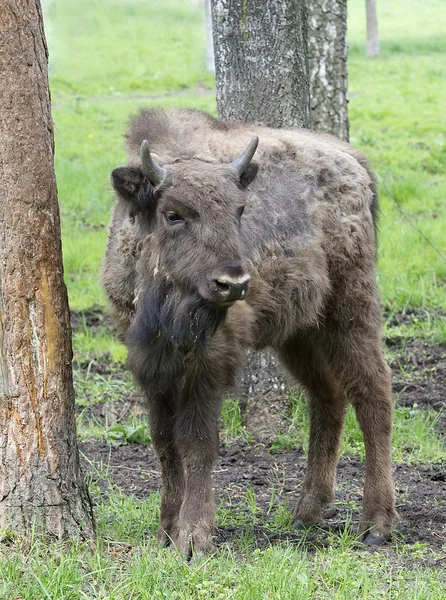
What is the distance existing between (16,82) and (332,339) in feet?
8.53

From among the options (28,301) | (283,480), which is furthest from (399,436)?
(28,301)

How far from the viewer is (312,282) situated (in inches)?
207

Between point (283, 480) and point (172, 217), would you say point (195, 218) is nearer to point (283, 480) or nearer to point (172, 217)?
point (172, 217)

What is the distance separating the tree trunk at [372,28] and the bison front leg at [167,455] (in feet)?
89.9

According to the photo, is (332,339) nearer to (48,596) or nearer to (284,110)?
(284,110)

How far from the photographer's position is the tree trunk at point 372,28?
98.2 ft

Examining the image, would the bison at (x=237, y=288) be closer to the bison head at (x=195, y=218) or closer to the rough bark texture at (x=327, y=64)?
the bison head at (x=195, y=218)

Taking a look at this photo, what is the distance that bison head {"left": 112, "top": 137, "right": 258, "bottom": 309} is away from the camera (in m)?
4.23

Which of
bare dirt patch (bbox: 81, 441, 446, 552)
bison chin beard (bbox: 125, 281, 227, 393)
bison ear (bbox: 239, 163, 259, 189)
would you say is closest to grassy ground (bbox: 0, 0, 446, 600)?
bare dirt patch (bbox: 81, 441, 446, 552)

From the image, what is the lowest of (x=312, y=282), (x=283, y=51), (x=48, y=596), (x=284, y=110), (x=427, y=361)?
(x=427, y=361)

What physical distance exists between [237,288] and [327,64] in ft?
16.2

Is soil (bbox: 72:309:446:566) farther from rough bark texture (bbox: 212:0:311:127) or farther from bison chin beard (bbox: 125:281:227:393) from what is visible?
rough bark texture (bbox: 212:0:311:127)

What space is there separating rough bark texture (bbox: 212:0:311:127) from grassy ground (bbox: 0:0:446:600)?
229cm

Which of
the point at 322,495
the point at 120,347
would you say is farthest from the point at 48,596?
the point at 120,347
